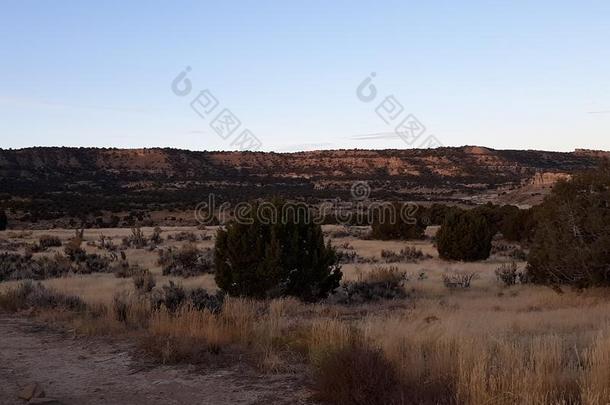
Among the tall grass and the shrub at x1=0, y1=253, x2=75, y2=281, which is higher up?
the tall grass

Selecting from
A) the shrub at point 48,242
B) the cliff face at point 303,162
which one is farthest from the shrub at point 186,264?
the cliff face at point 303,162

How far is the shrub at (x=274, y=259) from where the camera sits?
49.1ft

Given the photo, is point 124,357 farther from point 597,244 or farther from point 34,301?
point 597,244

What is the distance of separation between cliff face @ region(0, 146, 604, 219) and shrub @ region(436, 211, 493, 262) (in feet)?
151

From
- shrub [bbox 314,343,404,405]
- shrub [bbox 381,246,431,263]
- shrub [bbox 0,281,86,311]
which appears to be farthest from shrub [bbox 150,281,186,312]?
shrub [bbox 381,246,431,263]

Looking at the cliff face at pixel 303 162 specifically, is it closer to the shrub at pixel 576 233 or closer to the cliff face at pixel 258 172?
the cliff face at pixel 258 172

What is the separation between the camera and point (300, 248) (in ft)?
51.2

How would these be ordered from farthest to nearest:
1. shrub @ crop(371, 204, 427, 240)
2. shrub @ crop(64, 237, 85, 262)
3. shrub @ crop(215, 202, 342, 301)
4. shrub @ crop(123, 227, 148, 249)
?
shrub @ crop(371, 204, 427, 240) < shrub @ crop(123, 227, 148, 249) < shrub @ crop(64, 237, 85, 262) < shrub @ crop(215, 202, 342, 301)

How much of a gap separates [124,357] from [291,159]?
12451cm

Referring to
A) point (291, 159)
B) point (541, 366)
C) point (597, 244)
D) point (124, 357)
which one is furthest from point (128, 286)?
point (291, 159)

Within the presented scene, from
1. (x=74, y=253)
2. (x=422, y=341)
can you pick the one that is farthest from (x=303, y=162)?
(x=422, y=341)

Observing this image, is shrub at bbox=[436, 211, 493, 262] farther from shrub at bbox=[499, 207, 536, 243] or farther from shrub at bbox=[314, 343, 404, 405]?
shrub at bbox=[314, 343, 404, 405]

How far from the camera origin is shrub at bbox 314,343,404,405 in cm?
567

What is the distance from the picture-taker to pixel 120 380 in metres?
7.18
